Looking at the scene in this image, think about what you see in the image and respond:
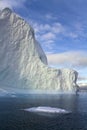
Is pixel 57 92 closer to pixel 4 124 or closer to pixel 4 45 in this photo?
pixel 4 45

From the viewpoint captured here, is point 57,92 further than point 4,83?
Yes

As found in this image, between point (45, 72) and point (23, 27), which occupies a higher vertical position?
point (23, 27)

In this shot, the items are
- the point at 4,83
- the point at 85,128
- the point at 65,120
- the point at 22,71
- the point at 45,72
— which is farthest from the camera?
the point at 45,72

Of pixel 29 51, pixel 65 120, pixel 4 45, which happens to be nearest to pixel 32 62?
pixel 29 51

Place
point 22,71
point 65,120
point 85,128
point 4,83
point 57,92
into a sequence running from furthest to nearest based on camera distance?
1. point 57,92
2. point 22,71
3. point 4,83
4. point 65,120
5. point 85,128

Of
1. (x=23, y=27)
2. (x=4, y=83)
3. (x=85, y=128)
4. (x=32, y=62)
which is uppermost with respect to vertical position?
(x=23, y=27)

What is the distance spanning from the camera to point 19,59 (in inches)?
4569

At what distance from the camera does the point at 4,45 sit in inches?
4419

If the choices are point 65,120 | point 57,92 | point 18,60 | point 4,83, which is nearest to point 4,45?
point 18,60

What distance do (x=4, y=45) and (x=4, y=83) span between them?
16202 mm

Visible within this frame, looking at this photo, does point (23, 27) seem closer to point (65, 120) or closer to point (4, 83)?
point (4, 83)

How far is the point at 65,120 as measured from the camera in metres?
45.2

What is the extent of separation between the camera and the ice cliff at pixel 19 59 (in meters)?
110

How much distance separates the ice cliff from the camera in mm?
109938
